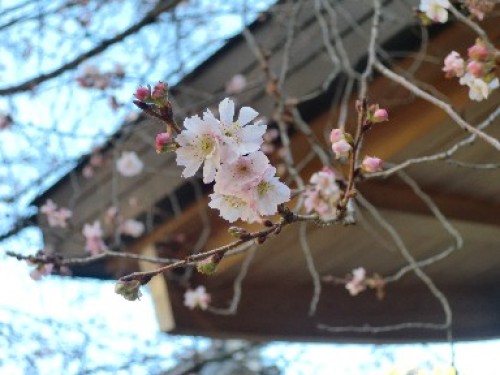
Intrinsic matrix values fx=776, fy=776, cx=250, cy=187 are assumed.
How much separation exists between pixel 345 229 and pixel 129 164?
1.84 ft

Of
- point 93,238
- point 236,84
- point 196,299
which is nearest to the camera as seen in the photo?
point 236,84

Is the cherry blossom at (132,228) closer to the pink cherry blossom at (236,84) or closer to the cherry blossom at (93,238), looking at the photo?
the cherry blossom at (93,238)

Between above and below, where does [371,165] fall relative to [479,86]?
below

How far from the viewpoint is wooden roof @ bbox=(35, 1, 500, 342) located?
5.17 feet

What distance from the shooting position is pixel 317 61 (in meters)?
1.59

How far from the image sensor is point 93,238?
1.96m

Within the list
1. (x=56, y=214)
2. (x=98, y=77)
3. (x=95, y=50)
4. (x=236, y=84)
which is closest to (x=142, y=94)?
(x=236, y=84)

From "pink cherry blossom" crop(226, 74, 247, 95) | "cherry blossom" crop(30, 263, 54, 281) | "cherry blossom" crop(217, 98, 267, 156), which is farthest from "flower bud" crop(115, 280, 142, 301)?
"pink cherry blossom" crop(226, 74, 247, 95)

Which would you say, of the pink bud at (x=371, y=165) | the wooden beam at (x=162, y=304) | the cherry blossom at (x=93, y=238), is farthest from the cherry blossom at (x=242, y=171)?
the cherry blossom at (x=93, y=238)

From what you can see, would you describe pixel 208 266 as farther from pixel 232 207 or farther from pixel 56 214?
pixel 56 214

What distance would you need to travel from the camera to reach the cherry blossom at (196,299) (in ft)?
6.06

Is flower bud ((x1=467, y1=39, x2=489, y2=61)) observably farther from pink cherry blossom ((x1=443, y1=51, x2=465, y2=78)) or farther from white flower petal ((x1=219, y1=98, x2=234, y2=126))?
white flower petal ((x1=219, y1=98, x2=234, y2=126))

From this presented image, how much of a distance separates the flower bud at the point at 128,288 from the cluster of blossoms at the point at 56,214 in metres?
1.38

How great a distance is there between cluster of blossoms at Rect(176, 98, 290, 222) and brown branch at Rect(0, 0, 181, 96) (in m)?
1.63
